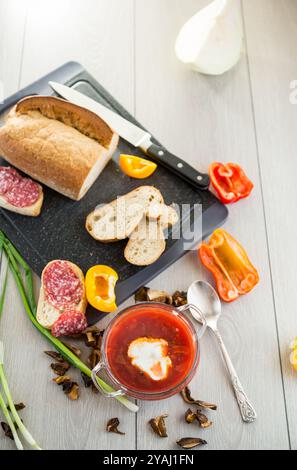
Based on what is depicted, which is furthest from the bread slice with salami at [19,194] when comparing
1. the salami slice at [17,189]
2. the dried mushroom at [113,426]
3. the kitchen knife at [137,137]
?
the dried mushroom at [113,426]

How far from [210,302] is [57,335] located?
1.36 ft

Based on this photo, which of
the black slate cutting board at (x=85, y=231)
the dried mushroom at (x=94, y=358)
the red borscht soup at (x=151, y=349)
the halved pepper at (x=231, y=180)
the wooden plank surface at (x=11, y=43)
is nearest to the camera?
the red borscht soup at (x=151, y=349)

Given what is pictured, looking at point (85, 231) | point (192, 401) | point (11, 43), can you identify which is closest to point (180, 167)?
point (85, 231)

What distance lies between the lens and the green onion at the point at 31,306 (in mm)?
1437

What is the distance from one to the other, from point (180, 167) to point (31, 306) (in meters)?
0.58

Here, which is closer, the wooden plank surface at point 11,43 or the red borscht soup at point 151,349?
the red borscht soup at point 151,349

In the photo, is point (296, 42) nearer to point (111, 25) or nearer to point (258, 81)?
point (258, 81)

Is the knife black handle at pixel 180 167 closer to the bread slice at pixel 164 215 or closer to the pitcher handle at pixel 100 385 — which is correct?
the bread slice at pixel 164 215

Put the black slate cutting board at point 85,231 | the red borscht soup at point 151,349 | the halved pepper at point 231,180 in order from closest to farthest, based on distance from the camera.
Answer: the red borscht soup at point 151,349
the black slate cutting board at point 85,231
the halved pepper at point 231,180

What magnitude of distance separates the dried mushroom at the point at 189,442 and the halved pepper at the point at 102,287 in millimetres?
368

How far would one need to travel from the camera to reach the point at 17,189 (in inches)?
63.2

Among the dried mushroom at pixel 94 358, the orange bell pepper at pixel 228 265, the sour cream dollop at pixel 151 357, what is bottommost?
the dried mushroom at pixel 94 358

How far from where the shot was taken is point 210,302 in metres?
1.56

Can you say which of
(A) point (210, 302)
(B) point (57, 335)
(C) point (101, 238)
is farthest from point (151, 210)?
(B) point (57, 335)
